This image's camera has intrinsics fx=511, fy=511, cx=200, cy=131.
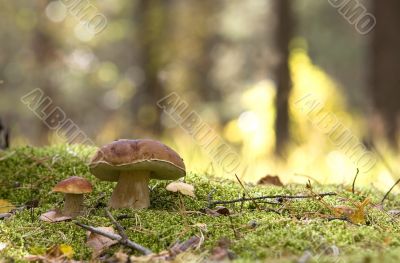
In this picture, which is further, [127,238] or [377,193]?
[377,193]

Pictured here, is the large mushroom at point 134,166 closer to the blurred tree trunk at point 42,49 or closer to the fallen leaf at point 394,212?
the fallen leaf at point 394,212

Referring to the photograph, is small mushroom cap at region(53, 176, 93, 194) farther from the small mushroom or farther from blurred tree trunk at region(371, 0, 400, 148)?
blurred tree trunk at region(371, 0, 400, 148)

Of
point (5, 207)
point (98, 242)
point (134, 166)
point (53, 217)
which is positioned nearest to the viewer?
point (98, 242)

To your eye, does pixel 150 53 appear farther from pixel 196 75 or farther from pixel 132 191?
pixel 196 75

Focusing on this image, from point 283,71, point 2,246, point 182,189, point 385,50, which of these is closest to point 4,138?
point 2,246

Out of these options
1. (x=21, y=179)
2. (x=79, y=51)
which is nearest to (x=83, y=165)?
(x=21, y=179)

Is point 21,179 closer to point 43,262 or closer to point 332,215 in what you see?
point 43,262

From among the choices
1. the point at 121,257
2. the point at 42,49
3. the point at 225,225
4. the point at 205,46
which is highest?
the point at 205,46
